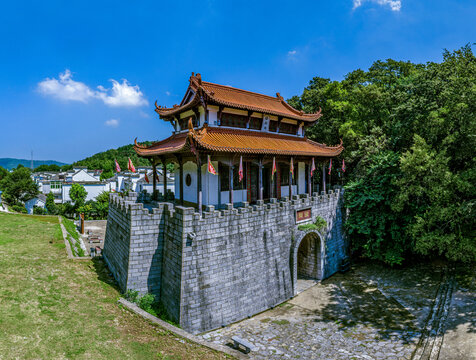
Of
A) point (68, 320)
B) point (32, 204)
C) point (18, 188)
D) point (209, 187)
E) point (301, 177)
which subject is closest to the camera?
point (68, 320)

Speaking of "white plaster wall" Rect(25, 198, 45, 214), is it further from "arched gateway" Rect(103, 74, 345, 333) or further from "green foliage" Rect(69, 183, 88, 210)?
"arched gateway" Rect(103, 74, 345, 333)

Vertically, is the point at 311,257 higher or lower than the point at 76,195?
lower

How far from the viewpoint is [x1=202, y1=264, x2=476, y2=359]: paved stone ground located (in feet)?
33.1

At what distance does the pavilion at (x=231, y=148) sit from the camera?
45.8 ft

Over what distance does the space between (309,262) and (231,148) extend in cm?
894

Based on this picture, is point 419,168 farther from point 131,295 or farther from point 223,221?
point 131,295

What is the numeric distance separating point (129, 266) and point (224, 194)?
604cm

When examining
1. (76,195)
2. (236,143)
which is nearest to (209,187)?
(236,143)

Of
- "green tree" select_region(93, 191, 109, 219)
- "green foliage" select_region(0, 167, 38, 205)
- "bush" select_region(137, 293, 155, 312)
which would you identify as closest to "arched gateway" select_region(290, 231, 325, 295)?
"bush" select_region(137, 293, 155, 312)

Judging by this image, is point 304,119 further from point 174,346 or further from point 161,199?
point 174,346

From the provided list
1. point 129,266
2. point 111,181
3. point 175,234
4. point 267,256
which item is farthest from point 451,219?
point 111,181

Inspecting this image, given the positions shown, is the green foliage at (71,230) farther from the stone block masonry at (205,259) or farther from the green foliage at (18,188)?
the green foliage at (18,188)

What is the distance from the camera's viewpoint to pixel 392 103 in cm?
2064

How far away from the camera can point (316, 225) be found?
1642cm
